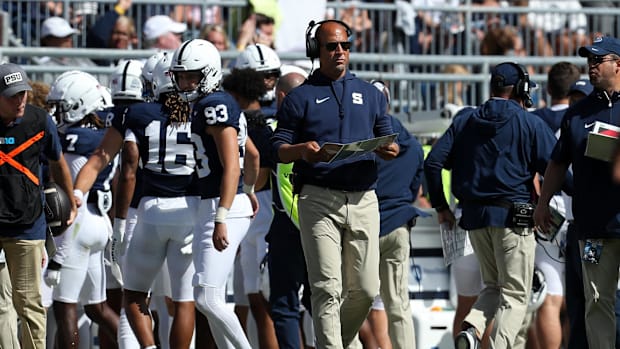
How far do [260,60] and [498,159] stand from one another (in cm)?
260

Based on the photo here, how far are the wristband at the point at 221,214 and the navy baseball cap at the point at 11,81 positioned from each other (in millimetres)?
1484

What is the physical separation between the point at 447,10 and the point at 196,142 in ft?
24.6

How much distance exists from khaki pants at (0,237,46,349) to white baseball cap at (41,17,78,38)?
5737 mm

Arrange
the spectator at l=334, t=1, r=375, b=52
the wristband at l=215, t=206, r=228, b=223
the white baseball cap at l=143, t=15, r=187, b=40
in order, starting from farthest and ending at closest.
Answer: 1. the spectator at l=334, t=1, r=375, b=52
2. the white baseball cap at l=143, t=15, r=187, b=40
3. the wristband at l=215, t=206, r=228, b=223

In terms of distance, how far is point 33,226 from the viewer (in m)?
9.57

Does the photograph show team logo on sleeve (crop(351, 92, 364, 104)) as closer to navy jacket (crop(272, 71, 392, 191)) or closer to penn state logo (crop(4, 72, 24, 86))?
navy jacket (crop(272, 71, 392, 191))

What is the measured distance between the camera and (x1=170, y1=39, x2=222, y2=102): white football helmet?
9.68m

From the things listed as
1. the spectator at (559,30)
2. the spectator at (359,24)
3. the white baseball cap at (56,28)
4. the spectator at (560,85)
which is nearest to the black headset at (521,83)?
the spectator at (560,85)

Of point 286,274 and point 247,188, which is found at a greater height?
point 247,188

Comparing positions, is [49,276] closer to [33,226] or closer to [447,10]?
[33,226]

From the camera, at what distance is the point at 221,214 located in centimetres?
930

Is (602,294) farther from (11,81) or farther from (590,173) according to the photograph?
(11,81)

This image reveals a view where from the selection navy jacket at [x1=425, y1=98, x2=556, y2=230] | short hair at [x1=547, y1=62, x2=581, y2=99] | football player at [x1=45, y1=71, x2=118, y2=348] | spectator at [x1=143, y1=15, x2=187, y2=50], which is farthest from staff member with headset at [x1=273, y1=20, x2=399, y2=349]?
spectator at [x1=143, y1=15, x2=187, y2=50]

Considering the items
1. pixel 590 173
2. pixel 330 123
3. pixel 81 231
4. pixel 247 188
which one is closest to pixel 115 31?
pixel 81 231
